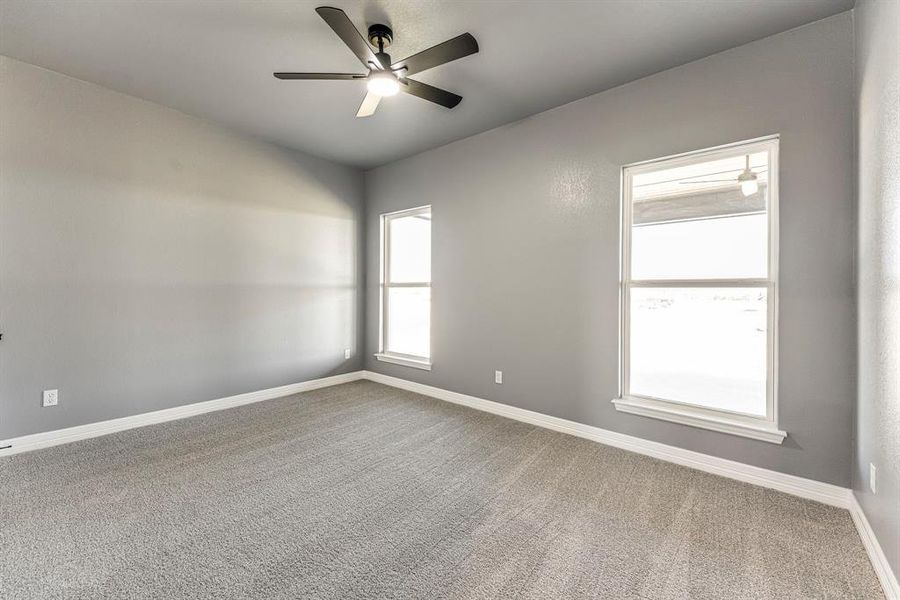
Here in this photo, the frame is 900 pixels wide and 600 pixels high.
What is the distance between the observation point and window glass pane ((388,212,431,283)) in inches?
174

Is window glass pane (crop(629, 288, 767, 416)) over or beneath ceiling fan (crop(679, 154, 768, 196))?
beneath

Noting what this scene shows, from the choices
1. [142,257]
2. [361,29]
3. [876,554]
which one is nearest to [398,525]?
[876,554]

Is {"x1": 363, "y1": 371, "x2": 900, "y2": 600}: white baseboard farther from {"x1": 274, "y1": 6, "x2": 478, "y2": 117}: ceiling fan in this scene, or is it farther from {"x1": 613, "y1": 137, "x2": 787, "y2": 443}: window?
{"x1": 274, "y1": 6, "x2": 478, "y2": 117}: ceiling fan

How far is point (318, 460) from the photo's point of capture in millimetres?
2615

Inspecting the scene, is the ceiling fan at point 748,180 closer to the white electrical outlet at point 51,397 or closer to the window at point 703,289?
the window at point 703,289

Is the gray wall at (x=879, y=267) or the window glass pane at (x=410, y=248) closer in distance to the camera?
the gray wall at (x=879, y=267)

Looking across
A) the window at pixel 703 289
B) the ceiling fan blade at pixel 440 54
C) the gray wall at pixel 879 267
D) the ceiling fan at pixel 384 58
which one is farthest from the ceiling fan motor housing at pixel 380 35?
the gray wall at pixel 879 267

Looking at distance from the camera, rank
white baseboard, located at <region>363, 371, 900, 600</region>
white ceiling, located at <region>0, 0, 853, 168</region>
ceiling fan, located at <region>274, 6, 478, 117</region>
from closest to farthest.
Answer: white baseboard, located at <region>363, 371, 900, 600</region>
ceiling fan, located at <region>274, 6, 478, 117</region>
white ceiling, located at <region>0, 0, 853, 168</region>

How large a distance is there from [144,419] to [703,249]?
15.7 feet

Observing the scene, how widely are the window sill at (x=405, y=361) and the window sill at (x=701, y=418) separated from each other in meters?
2.13

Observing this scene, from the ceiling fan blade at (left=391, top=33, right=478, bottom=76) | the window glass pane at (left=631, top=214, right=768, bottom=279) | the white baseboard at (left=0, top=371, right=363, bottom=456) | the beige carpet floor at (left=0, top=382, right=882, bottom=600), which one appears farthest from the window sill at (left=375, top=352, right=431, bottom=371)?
the ceiling fan blade at (left=391, top=33, right=478, bottom=76)

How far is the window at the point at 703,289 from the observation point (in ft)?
7.79

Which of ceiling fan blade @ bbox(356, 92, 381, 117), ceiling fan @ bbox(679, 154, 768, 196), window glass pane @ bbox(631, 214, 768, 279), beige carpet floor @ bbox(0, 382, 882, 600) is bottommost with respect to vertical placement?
beige carpet floor @ bbox(0, 382, 882, 600)

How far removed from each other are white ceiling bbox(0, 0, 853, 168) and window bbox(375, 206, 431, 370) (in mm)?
1511
